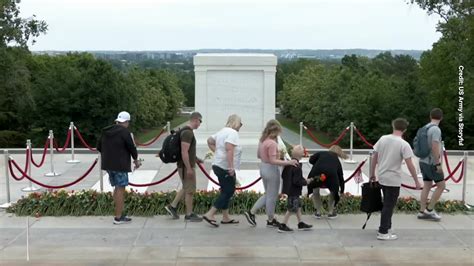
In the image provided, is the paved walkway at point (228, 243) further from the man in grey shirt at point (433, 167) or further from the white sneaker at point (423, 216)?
the man in grey shirt at point (433, 167)

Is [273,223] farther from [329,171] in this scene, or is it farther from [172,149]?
[172,149]

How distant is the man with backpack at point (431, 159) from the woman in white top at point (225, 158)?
265 centimetres

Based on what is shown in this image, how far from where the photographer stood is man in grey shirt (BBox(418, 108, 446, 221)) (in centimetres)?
854

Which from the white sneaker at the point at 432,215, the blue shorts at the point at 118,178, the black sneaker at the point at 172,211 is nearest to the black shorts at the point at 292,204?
the black sneaker at the point at 172,211

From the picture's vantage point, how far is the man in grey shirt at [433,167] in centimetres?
854

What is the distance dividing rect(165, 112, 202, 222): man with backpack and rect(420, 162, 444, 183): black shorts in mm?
3283

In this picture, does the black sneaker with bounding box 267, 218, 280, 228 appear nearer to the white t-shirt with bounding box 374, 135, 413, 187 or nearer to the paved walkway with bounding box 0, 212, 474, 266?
the paved walkway with bounding box 0, 212, 474, 266

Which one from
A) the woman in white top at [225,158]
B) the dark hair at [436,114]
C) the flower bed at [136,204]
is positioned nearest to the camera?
the woman in white top at [225,158]

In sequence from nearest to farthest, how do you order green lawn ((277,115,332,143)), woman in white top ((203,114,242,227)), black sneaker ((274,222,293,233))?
woman in white top ((203,114,242,227)), black sneaker ((274,222,293,233)), green lawn ((277,115,332,143))

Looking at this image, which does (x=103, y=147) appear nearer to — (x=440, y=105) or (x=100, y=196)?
(x=100, y=196)

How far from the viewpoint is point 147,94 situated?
43.8 m

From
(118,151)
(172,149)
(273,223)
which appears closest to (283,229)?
(273,223)

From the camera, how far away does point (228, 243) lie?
7.76m

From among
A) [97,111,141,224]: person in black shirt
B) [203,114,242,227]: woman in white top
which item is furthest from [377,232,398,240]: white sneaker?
[97,111,141,224]: person in black shirt
